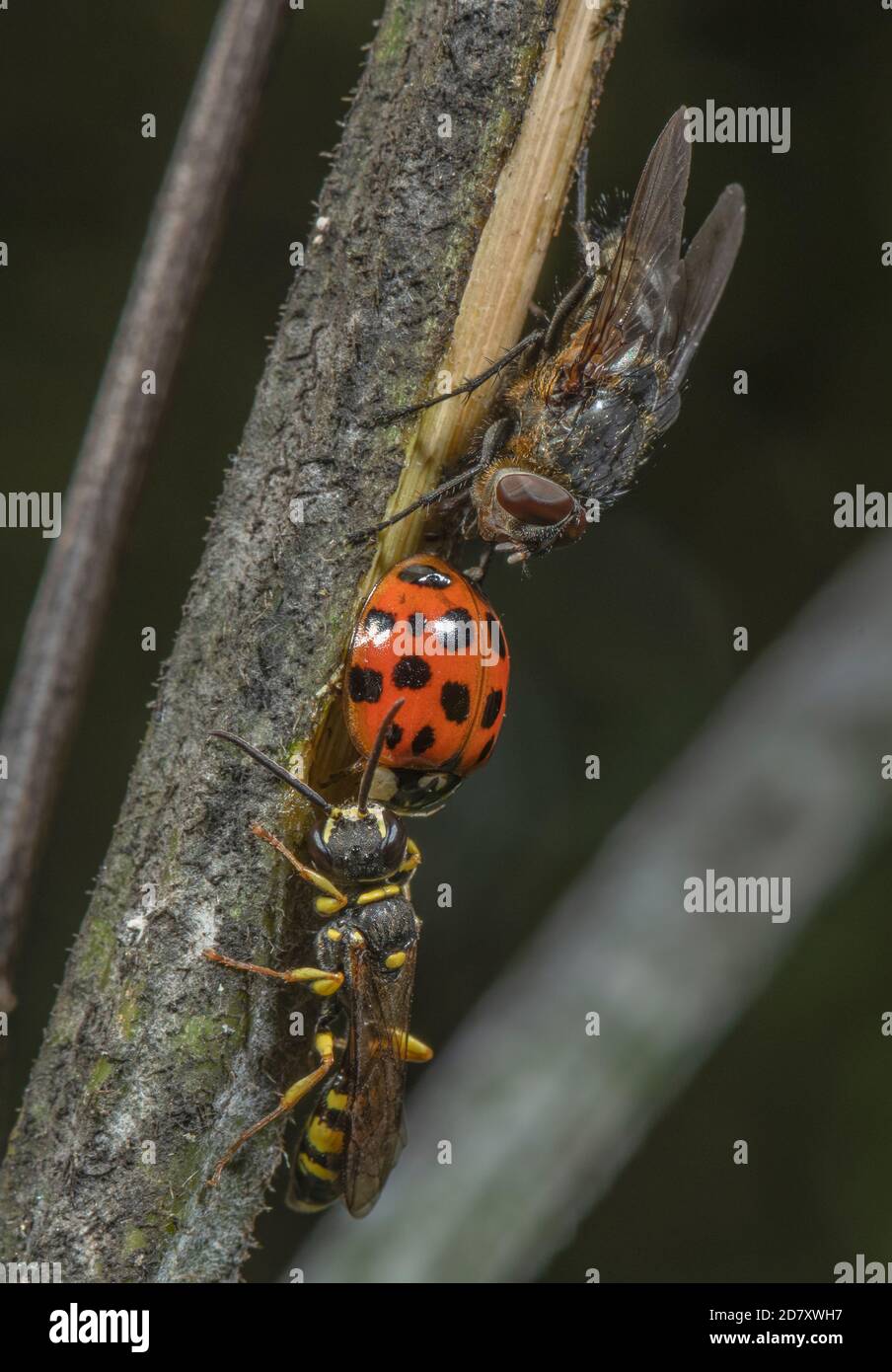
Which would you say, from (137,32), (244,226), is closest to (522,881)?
(244,226)

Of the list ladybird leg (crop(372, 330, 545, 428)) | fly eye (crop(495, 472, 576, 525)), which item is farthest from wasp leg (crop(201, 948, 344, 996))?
fly eye (crop(495, 472, 576, 525))

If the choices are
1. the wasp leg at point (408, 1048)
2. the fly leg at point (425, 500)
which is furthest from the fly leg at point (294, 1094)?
the fly leg at point (425, 500)

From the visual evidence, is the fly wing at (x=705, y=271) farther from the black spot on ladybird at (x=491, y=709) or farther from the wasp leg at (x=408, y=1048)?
the wasp leg at (x=408, y=1048)

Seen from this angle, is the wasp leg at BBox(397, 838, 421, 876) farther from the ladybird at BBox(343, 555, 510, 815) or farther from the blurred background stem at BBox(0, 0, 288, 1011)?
the blurred background stem at BBox(0, 0, 288, 1011)

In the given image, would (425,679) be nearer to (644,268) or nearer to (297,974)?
(297,974)

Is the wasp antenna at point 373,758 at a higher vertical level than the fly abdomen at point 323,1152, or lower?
higher

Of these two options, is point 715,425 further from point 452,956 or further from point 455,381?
point 455,381
